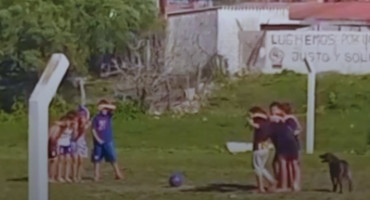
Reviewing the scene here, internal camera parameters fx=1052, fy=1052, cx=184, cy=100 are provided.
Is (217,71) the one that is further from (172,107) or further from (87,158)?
(87,158)

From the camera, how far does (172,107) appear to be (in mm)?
13922

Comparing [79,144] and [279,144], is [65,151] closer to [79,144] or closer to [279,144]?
[79,144]

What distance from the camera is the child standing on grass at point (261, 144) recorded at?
323 inches

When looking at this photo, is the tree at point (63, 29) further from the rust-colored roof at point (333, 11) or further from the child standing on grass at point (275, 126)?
the child standing on grass at point (275, 126)

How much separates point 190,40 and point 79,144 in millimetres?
6899

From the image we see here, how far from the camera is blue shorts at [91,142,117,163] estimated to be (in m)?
9.18

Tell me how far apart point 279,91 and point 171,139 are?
11.1ft

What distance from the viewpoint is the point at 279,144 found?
26.8 feet

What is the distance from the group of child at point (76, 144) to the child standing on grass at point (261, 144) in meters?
1.44

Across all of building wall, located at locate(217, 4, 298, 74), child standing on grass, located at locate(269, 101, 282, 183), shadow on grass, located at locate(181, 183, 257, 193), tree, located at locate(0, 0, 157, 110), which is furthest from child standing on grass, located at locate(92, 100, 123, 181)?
building wall, located at locate(217, 4, 298, 74)

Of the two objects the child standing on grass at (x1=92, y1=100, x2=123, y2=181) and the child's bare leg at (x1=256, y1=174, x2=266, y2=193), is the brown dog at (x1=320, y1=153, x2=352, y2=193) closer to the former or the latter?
the child's bare leg at (x1=256, y1=174, x2=266, y2=193)

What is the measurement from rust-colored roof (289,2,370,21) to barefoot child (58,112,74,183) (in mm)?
9911

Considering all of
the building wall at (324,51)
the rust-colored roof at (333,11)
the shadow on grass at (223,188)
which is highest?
the rust-colored roof at (333,11)

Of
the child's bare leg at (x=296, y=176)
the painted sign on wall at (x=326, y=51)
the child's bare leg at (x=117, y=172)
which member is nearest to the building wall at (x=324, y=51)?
the painted sign on wall at (x=326, y=51)
